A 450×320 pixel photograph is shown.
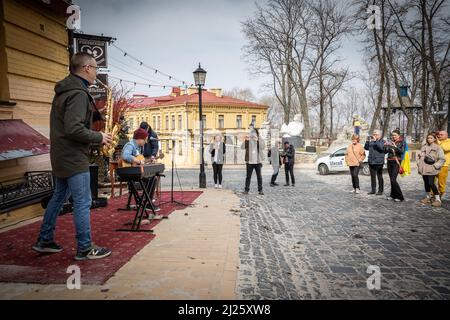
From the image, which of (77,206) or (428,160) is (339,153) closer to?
(428,160)

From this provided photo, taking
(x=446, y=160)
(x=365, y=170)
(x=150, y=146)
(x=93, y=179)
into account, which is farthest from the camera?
(x=365, y=170)

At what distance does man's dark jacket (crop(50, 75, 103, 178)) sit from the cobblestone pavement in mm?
2341

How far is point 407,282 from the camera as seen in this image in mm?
3598

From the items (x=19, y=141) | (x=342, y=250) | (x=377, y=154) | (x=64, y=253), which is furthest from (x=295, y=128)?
(x=64, y=253)

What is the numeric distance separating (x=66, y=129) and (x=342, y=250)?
13.4 ft

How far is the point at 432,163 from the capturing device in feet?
27.1

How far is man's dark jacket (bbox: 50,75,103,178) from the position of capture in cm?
362

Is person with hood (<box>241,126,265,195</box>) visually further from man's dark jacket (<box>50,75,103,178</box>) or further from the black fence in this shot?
man's dark jacket (<box>50,75,103,178</box>)

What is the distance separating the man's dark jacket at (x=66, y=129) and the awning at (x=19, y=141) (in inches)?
80.3

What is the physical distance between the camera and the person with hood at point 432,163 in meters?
8.17

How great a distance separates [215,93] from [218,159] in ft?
135

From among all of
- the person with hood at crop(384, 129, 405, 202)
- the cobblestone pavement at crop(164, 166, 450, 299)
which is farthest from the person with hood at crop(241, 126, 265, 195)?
the person with hood at crop(384, 129, 405, 202)

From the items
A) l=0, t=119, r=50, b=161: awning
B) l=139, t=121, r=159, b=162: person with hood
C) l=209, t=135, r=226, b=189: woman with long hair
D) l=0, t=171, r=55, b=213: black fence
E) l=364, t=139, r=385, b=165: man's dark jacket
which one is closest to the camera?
l=0, t=119, r=50, b=161: awning

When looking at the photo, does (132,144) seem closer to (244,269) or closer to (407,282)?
(244,269)
